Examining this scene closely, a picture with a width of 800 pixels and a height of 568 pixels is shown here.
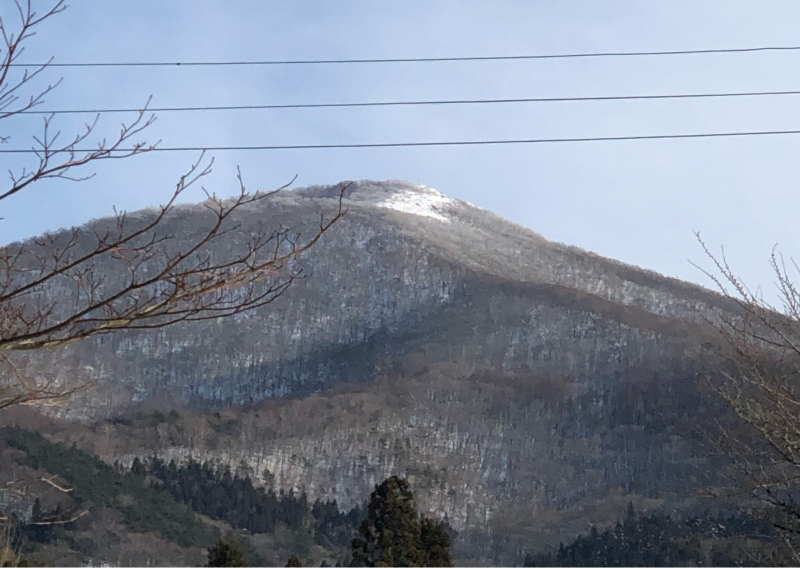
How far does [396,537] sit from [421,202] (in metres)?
128

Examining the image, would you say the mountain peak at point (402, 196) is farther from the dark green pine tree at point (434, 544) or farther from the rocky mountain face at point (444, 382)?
the dark green pine tree at point (434, 544)

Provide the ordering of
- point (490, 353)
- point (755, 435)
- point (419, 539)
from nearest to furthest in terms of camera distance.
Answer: point (755, 435) → point (419, 539) → point (490, 353)

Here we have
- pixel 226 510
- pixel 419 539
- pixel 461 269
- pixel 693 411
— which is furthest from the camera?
pixel 461 269

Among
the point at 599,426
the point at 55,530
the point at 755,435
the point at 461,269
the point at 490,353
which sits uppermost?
the point at 461,269

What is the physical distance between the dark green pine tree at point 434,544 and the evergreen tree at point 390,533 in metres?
0.15

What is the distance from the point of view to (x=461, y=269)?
10062cm

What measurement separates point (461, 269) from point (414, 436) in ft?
118

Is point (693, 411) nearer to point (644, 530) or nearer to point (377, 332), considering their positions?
point (644, 530)

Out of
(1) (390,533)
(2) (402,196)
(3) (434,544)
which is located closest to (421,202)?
(2) (402,196)

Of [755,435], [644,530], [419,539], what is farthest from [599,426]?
[755,435]

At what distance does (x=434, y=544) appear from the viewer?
48.2 feet

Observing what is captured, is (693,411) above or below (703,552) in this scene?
above

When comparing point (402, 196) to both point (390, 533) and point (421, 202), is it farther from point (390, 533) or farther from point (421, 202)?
point (390, 533)

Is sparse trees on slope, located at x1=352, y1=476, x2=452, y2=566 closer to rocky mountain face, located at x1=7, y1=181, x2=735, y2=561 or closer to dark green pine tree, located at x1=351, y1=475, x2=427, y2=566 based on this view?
dark green pine tree, located at x1=351, y1=475, x2=427, y2=566
